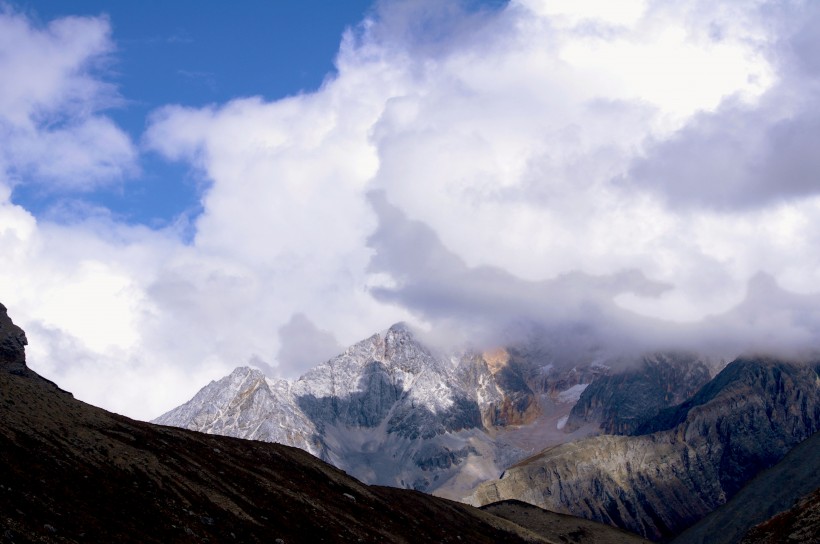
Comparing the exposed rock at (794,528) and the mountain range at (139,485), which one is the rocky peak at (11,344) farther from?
the exposed rock at (794,528)

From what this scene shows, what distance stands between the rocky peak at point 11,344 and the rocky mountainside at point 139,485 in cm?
23

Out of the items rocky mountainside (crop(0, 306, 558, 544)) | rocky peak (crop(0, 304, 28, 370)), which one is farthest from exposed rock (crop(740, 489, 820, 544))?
rocky peak (crop(0, 304, 28, 370))

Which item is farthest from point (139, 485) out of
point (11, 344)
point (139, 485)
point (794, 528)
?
point (794, 528)

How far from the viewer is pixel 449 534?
653 ft

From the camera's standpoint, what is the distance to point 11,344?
153750mm

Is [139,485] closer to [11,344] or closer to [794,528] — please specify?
[11,344]

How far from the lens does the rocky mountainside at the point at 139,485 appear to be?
284 ft

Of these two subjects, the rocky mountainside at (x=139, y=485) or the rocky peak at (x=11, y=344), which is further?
the rocky peak at (x=11, y=344)

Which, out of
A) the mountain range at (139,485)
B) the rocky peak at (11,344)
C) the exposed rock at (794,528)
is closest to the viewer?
the mountain range at (139,485)

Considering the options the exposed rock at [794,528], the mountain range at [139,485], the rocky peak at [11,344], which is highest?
the rocky peak at [11,344]

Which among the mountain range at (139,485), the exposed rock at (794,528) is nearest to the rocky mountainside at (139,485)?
the mountain range at (139,485)

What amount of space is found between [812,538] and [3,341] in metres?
124

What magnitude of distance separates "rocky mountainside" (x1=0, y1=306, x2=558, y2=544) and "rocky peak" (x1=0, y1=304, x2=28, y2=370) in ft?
0.77

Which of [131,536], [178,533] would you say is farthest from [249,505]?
[131,536]
